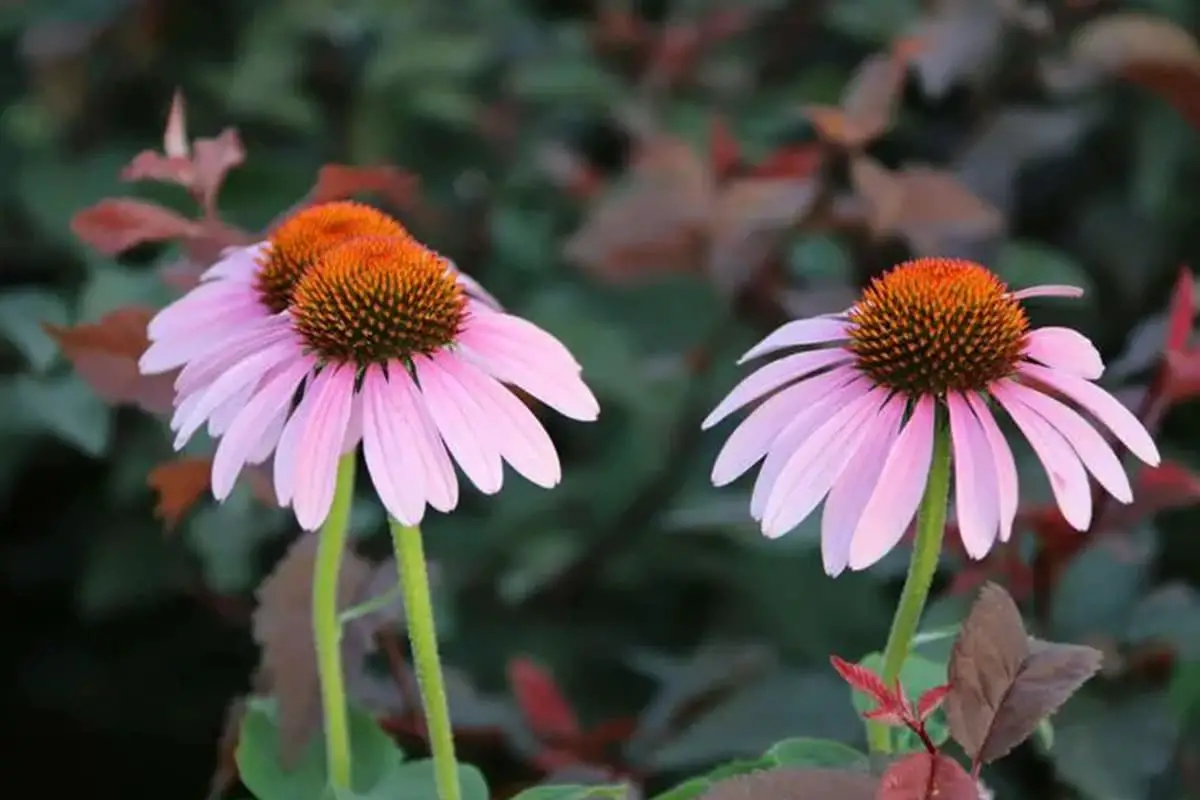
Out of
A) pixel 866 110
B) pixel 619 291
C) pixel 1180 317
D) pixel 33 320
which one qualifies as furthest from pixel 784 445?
pixel 619 291

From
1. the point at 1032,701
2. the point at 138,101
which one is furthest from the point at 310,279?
the point at 138,101

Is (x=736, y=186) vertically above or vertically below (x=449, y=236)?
below

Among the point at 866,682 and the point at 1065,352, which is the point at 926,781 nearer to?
the point at 866,682

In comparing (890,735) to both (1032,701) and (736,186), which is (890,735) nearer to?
(1032,701)

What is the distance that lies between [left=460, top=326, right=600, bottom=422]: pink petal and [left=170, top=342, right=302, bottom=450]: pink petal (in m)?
0.07

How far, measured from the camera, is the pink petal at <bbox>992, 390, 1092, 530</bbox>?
0.50 m

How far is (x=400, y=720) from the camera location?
771mm

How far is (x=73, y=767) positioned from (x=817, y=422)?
123cm

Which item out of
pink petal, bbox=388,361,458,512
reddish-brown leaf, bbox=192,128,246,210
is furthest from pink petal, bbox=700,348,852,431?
reddish-brown leaf, bbox=192,128,246,210

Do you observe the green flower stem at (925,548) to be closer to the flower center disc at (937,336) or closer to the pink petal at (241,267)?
the flower center disc at (937,336)

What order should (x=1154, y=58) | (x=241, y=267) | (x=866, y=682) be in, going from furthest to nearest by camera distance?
(x=1154, y=58) → (x=241, y=267) → (x=866, y=682)

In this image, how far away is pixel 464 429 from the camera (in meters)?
0.52

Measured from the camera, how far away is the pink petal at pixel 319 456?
1.63 feet

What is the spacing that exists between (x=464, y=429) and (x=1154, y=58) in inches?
29.1
